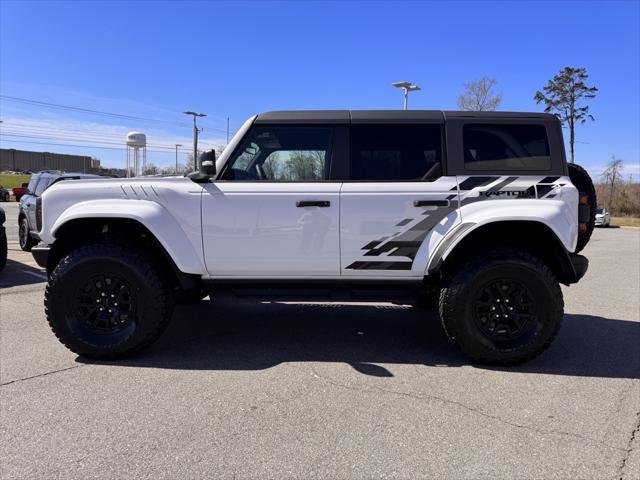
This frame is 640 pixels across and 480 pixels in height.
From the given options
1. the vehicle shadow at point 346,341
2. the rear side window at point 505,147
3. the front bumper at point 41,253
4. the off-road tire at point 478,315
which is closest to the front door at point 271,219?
the vehicle shadow at point 346,341

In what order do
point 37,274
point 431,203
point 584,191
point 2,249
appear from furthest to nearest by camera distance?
point 37,274, point 2,249, point 584,191, point 431,203

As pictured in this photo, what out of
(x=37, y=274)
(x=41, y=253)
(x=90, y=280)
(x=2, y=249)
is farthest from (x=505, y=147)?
(x=2, y=249)

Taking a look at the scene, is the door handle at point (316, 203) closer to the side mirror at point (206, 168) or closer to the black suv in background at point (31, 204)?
the side mirror at point (206, 168)

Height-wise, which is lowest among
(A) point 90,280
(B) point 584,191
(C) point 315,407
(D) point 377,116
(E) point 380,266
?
(C) point 315,407

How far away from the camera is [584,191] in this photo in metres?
4.29

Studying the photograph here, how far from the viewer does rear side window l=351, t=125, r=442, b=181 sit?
4.11m

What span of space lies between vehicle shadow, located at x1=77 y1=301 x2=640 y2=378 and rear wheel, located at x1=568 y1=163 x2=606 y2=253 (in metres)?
1.06

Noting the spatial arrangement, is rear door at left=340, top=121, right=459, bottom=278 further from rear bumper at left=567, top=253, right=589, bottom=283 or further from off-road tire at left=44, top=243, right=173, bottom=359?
off-road tire at left=44, top=243, right=173, bottom=359

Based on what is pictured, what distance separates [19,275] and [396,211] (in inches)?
278

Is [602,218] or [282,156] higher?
[282,156]

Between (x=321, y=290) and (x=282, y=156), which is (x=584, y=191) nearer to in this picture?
(x=321, y=290)

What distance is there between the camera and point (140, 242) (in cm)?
427

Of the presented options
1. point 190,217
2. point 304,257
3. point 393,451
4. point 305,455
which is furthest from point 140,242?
point 393,451

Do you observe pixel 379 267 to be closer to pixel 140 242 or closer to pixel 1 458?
pixel 140 242
